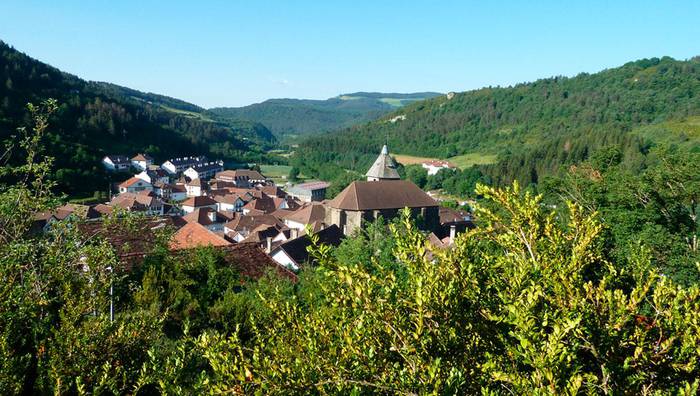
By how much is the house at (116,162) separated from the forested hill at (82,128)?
2076mm

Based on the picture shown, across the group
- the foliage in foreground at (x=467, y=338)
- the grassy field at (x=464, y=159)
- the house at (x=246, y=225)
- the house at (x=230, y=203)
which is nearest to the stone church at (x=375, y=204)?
the house at (x=246, y=225)

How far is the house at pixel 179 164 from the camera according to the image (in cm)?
13138

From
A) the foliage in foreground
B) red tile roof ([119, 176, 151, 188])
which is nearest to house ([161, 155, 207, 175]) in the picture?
red tile roof ([119, 176, 151, 188])

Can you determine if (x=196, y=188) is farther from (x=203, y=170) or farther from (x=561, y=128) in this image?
(x=561, y=128)

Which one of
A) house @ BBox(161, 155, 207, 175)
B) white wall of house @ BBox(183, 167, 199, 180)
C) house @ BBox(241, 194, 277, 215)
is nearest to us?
house @ BBox(241, 194, 277, 215)

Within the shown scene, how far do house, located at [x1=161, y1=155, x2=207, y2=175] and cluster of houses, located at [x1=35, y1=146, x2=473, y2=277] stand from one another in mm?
18896

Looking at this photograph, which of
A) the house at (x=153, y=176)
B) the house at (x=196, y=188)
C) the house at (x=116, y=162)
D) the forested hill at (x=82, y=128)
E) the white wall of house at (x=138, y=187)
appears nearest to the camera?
the forested hill at (x=82, y=128)

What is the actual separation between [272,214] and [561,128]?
400ft

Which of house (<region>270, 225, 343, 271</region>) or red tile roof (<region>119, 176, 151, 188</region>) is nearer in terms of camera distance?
house (<region>270, 225, 343, 271</region>)

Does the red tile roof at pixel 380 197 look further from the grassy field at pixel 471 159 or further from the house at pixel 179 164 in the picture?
the house at pixel 179 164

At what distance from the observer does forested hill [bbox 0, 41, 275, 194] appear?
9361cm

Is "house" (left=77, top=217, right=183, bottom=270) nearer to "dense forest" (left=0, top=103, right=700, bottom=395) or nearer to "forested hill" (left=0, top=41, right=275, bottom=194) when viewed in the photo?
"dense forest" (left=0, top=103, right=700, bottom=395)

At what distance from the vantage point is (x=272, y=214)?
225ft

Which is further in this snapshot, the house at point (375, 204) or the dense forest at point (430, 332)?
the house at point (375, 204)
